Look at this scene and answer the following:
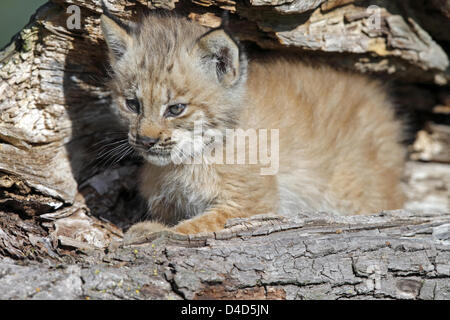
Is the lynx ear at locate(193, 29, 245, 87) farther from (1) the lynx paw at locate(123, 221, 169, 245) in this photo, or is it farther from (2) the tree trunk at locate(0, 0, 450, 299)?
(1) the lynx paw at locate(123, 221, 169, 245)

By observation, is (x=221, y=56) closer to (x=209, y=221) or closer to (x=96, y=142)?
(x=209, y=221)

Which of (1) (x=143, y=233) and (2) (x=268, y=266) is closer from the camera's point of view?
(2) (x=268, y=266)

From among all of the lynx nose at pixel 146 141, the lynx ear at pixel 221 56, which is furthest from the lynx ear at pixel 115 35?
the lynx nose at pixel 146 141

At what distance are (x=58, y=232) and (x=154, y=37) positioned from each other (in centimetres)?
174

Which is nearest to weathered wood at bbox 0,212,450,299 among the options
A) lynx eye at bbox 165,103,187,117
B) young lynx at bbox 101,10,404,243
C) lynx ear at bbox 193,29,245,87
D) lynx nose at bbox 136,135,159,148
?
young lynx at bbox 101,10,404,243

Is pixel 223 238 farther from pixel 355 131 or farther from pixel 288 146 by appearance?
pixel 355 131

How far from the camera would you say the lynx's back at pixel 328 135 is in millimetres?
4496

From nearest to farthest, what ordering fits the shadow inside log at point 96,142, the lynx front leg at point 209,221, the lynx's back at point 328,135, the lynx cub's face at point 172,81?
the lynx cub's face at point 172,81, the lynx front leg at point 209,221, the shadow inside log at point 96,142, the lynx's back at point 328,135

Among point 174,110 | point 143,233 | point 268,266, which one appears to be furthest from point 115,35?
point 268,266

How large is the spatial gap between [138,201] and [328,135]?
77.0 inches

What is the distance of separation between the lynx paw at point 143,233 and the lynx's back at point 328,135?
4.01 ft

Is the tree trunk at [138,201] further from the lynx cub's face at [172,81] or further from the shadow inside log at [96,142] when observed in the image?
the lynx cub's face at [172,81]

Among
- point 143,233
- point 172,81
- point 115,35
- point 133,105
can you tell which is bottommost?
point 143,233

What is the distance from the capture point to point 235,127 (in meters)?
3.99
